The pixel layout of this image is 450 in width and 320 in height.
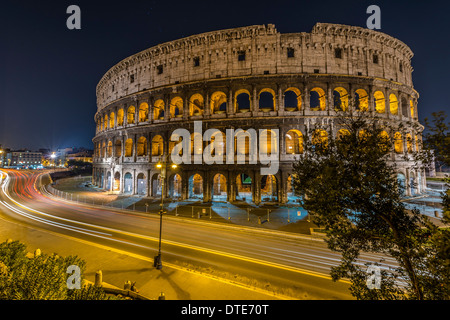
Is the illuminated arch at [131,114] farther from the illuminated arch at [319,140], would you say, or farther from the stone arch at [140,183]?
the illuminated arch at [319,140]

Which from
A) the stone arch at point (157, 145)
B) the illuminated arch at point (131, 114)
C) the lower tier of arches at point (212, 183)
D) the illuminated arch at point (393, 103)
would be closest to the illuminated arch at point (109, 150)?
the lower tier of arches at point (212, 183)

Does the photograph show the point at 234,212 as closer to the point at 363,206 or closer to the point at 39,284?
the point at 363,206

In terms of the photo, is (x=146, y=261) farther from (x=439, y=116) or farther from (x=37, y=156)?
(x=37, y=156)

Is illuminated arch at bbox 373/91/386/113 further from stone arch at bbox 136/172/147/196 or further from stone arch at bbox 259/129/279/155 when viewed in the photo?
stone arch at bbox 136/172/147/196

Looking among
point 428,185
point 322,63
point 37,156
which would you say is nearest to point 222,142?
point 322,63

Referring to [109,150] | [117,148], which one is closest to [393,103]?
[117,148]
